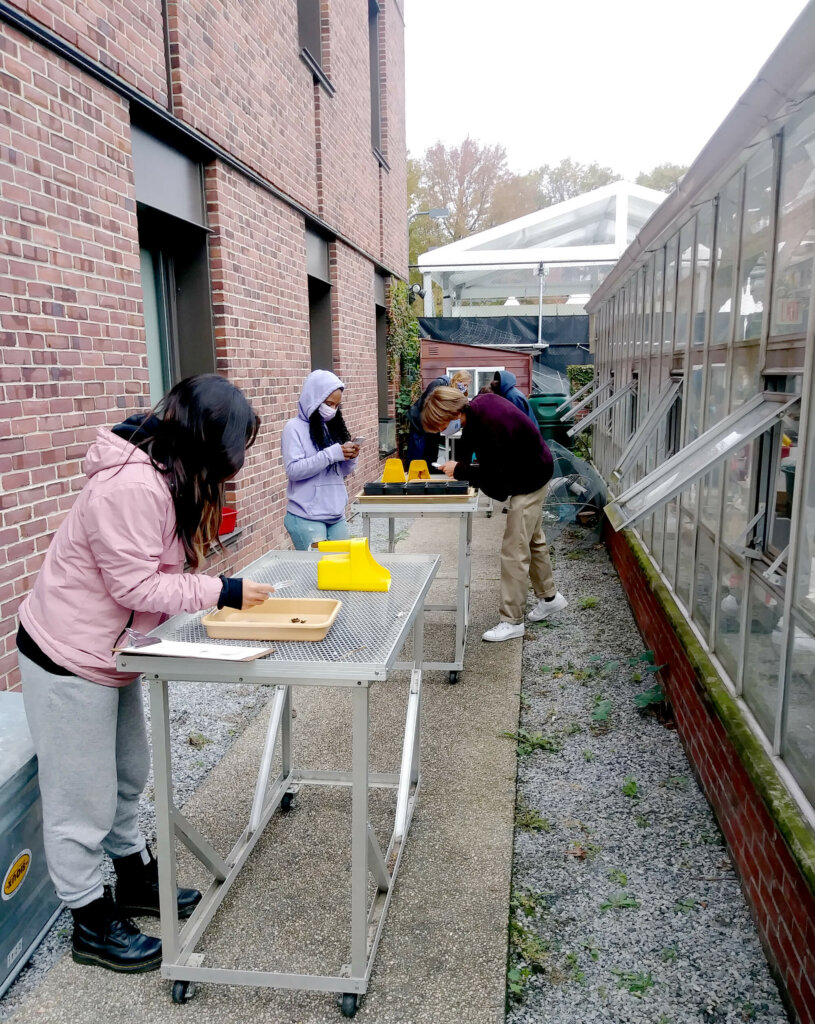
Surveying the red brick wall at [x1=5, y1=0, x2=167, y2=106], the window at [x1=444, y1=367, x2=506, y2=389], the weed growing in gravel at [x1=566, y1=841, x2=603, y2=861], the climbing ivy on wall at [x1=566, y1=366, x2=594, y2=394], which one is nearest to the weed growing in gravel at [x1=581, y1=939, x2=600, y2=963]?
the weed growing in gravel at [x1=566, y1=841, x2=603, y2=861]

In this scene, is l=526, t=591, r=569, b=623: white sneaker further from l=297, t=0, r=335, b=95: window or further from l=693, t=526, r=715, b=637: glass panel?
l=297, t=0, r=335, b=95: window

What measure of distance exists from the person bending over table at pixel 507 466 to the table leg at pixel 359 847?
10.1ft

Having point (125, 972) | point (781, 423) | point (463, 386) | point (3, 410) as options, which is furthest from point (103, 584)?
point (463, 386)

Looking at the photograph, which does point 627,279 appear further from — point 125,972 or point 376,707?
point 125,972

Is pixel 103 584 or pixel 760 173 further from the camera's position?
pixel 760 173

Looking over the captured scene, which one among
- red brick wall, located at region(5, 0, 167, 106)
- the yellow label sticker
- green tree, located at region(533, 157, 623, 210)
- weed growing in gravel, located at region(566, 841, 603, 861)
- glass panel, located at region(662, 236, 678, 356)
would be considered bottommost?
weed growing in gravel, located at region(566, 841, 603, 861)

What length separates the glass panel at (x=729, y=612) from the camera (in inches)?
129

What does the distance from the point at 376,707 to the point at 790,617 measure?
256 cm

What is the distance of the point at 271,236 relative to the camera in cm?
702

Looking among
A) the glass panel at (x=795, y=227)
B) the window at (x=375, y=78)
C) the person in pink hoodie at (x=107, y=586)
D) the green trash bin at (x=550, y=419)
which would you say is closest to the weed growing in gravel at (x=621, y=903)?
the person in pink hoodie at (x=107, y=586)

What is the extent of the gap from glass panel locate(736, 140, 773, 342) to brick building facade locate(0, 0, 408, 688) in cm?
323

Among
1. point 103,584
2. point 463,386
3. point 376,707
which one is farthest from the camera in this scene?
point 463,386

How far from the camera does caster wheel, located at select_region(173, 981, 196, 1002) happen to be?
7.89 ft

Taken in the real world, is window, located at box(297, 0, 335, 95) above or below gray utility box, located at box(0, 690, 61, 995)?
above
